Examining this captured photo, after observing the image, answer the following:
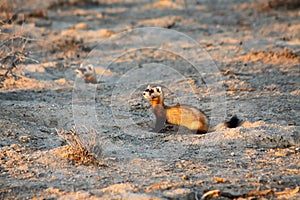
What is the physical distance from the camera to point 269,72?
8406mm

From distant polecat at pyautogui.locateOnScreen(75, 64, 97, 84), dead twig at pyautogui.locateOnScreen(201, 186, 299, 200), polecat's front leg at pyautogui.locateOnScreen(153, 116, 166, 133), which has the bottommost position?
dead twig at pyautogui.locateOnScreen(201, 186, 299, 200)

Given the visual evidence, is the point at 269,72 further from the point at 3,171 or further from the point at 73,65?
the point at 3,171

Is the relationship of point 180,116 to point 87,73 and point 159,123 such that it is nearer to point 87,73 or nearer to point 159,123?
point 159,123

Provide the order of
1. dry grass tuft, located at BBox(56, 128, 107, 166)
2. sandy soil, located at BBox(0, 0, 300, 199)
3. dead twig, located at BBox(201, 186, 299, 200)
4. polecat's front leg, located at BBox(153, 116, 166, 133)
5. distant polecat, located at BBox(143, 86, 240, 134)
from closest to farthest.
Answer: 1. dead twig, located at BBox(201, 186, 299, 200)
2. sandy soil, located at BBox(0, 0, 300, 199)
3. dry grass tuft, located at BBox(56, 128, 107, 166)
4. distant polecat, located at BBox(143, 86, 240, 134)
5. polecat's front leg, located at BBox(153, 116, 166, 133)

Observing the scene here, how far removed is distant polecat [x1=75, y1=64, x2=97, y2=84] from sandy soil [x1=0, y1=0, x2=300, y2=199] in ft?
0.52

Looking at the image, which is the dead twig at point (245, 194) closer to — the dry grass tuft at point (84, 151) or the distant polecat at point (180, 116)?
the dry grass tuft at point (84, 151)

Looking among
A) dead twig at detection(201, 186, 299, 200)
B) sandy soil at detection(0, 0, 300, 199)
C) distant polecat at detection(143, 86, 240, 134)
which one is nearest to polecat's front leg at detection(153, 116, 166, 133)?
distant polecat at detection(143, 86, 240, 134)

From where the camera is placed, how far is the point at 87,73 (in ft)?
27.0

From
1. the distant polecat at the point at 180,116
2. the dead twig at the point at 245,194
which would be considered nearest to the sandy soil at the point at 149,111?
the dead twig at the point at 245,194

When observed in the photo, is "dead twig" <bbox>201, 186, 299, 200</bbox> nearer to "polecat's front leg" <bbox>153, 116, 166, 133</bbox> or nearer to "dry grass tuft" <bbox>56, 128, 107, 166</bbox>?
"dry grass tuft" <bbox>56, 128, 107, 166</bbox>

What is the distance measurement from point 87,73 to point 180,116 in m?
2.58

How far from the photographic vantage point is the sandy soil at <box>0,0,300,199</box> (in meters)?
4.30

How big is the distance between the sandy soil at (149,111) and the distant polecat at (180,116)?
11cm

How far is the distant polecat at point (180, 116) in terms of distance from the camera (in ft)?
19.5
